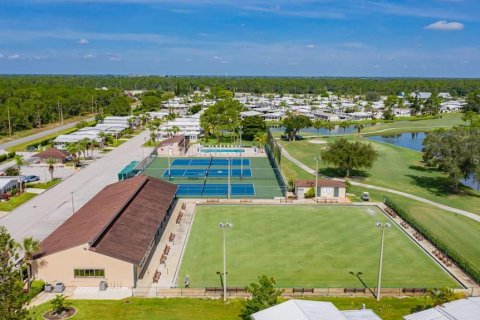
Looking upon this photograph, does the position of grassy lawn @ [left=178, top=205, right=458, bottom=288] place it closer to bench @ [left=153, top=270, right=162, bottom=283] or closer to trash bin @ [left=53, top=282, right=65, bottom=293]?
bench @ [left=153, top=270, right=162, bottom=283]

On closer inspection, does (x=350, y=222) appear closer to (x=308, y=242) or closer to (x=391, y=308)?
(x=308, y=242)

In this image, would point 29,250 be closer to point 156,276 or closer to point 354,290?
point 156,276

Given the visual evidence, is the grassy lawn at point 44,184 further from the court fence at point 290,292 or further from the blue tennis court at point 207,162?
the court fence at point 290,292

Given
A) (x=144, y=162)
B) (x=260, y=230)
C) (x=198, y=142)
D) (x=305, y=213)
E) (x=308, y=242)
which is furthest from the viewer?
(x=198, y=142)

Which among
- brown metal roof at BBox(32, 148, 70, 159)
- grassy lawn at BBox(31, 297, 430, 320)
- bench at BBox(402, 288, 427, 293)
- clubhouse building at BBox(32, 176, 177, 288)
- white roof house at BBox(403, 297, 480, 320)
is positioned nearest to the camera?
white roof house at BBox(403, 297, 480, 320)

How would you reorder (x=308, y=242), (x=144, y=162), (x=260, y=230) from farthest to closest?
1. (x=144, y=162)
2. (x=260, y=230)
3. (x=308, y=242)

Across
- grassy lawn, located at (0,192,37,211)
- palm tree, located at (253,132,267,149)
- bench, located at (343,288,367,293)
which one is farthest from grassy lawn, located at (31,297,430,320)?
palm tree, located at (253,132,267,149)

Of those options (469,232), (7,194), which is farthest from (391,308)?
(7,194)
